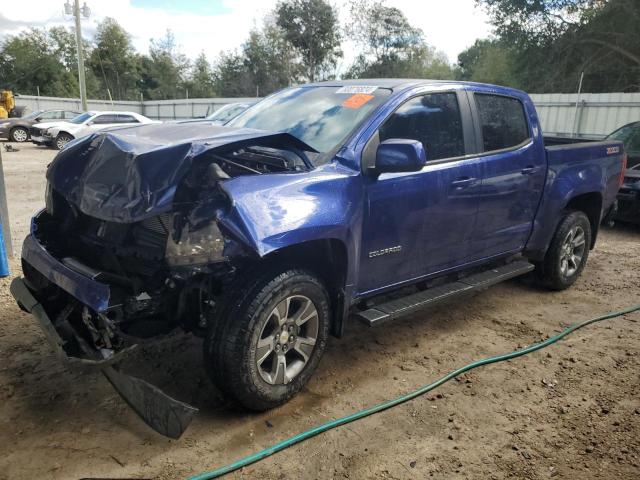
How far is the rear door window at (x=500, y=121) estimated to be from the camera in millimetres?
4168

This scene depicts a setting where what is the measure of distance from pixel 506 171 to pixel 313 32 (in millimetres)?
37524

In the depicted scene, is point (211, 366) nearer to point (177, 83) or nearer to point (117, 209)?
point (117, 209)

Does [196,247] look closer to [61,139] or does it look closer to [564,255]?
[564,255]

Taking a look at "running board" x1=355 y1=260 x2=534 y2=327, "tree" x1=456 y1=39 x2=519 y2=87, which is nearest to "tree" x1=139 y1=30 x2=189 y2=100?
"tree" x1=456 y1=39 x2=519 y2=87

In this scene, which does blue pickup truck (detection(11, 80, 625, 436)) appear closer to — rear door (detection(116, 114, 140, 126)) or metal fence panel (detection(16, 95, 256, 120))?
rear door (detection(116, 114, 140, 126))

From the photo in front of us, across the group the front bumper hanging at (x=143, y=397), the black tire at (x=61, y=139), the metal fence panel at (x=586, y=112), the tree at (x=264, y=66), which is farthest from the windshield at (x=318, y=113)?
the tree at (x=264, y=66)

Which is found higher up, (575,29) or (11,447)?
(575,29)

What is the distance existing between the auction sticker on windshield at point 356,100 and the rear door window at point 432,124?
23 centimetres

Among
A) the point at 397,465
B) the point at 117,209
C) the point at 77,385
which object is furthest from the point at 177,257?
the point at 397,465

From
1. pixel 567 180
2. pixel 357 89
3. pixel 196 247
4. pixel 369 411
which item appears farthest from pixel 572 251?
pixel 196 247

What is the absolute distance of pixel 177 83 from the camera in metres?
55.1

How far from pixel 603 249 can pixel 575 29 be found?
62.9 feet

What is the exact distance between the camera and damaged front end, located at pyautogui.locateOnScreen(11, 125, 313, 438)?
260 cm

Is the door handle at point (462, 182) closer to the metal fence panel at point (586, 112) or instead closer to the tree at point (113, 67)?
the metal fence panel at point (586, 112)
